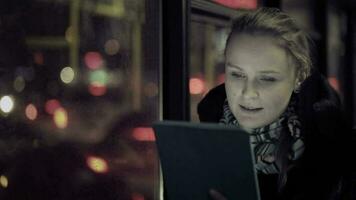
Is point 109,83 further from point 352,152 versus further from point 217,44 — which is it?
point 352,152

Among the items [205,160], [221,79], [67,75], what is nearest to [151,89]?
[221,79]

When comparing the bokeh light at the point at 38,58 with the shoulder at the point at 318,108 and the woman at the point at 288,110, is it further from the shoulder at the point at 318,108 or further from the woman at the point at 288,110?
the shoulder at the point at 318,108

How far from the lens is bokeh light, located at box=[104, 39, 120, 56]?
263 cm

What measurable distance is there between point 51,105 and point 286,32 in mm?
1059

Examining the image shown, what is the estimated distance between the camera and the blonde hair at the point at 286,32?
2334 mm

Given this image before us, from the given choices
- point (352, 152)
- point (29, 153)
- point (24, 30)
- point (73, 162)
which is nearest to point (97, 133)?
point (73, 162)

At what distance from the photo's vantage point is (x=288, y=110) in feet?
7.78

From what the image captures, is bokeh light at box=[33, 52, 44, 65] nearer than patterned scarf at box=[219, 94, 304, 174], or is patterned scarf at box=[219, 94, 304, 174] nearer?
bokeh light at box=[33, 52, 44, 65]

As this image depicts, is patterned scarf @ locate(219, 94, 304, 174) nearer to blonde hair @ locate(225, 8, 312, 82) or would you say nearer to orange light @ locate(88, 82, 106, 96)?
blonde hair @ locate(225, 8, 312, 82)

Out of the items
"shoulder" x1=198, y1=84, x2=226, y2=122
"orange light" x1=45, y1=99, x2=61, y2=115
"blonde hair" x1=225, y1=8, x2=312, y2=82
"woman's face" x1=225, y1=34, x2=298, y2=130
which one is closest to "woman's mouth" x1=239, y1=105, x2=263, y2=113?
"woman's face" x1=225, y1=34, x2=298, y2=130

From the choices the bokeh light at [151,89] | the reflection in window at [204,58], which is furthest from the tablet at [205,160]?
the bokeh light at [151,89]

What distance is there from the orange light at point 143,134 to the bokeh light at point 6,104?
803 millimetres

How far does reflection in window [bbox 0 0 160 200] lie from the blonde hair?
24.9 inches

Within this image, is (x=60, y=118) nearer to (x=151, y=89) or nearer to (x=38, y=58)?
(x=38, y=58)
